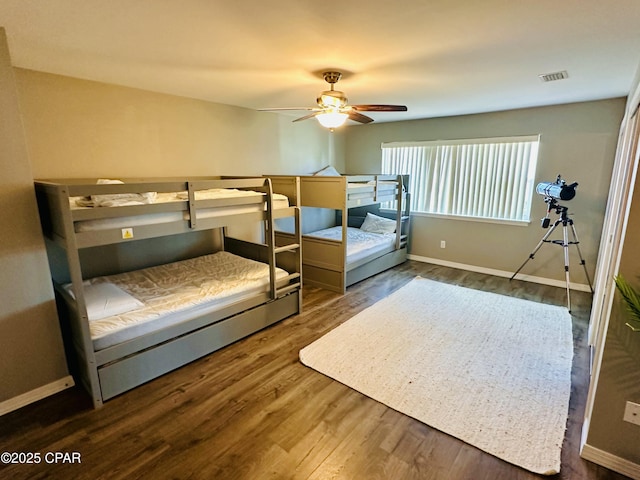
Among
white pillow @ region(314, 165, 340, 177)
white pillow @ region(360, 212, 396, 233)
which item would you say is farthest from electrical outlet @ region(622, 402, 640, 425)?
white pillow @ region(314, 165, 340, 177)

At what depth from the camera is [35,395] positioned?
2.17 m

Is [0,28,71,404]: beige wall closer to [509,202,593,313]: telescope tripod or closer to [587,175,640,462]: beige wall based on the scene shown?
[587,175,640,462]: beige wall

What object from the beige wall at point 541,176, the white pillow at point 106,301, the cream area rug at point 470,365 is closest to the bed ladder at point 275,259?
the cream area rug at point 470,365

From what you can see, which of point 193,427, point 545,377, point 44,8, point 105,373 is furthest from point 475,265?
point 44,8

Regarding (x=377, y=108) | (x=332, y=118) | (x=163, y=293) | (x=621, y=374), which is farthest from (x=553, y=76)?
(x=163, y=293)

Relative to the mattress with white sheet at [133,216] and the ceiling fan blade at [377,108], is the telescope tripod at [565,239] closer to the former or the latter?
the ceiling fan blade at [377,108]

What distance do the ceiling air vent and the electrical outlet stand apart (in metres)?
2.51

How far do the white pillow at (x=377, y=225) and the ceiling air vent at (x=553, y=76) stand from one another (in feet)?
9.47

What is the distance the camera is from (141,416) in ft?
6.66

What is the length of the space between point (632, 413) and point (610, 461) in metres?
0.31

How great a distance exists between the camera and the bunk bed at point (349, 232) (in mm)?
3889

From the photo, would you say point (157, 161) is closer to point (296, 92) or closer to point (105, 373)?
point (296, 92)

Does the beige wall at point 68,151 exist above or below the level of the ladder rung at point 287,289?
above

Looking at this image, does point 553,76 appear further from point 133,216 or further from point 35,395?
point 35,395
